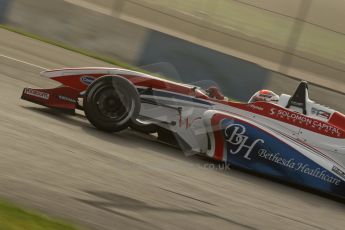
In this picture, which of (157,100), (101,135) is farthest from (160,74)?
(101,135)

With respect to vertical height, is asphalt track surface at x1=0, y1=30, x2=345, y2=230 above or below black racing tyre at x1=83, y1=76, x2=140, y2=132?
below

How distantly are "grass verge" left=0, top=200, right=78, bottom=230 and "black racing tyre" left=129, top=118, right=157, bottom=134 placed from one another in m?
3.42

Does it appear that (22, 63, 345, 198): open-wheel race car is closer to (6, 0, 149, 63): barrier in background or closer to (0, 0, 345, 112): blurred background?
(0, 0, 345, 112): blurred background

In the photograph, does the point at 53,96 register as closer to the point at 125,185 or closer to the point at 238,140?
the point at 238,140

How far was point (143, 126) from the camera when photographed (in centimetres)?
892

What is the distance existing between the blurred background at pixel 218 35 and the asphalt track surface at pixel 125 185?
5526mm

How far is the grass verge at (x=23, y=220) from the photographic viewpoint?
5094mm

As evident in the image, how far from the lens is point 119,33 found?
15.5 meters

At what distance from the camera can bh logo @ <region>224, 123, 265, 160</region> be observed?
8485 millimetres

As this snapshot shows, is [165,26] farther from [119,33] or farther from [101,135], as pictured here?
[101,135]

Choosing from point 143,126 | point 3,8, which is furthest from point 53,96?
point 3,8

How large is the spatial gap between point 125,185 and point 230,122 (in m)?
2.10

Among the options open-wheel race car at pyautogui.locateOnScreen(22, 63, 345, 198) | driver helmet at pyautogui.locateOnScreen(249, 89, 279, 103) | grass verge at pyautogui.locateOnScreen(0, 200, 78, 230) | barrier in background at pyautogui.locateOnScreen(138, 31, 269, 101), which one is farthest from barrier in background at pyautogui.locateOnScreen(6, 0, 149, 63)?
grass verge at pyautogui.locateOnScreen(0, 200, 78, 230)

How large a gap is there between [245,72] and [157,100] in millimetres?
5812
